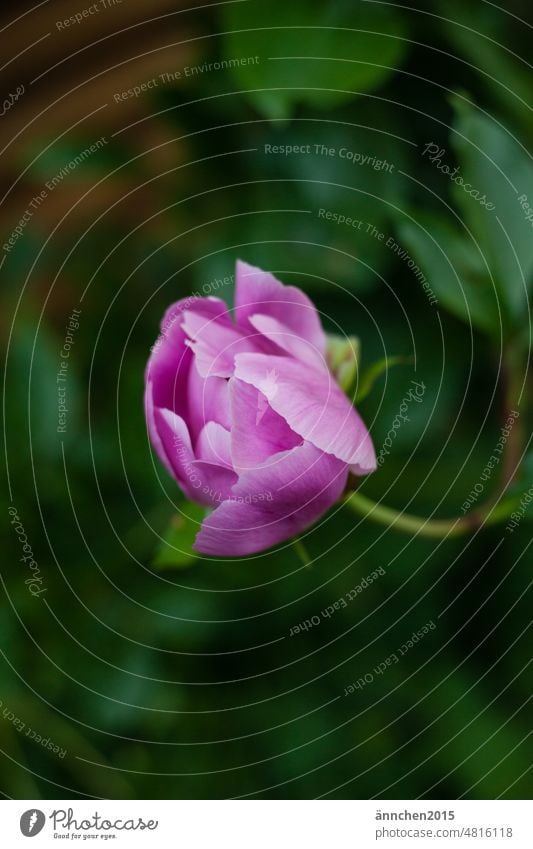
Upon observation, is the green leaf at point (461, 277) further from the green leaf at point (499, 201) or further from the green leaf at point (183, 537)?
the green leaf at point (183, 537)

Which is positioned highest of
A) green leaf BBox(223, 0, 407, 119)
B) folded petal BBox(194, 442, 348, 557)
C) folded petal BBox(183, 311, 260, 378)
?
green leaf BBox(223, 0, 407, 119)

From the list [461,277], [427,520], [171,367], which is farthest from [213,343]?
[427,520]

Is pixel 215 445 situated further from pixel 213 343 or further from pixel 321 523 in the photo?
pixel 321 523

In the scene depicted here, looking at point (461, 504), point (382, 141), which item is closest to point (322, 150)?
point (382, 141)

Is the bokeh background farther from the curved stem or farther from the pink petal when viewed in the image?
the pink petal

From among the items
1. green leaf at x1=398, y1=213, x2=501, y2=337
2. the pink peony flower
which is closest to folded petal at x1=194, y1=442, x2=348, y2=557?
the pink peony flower
